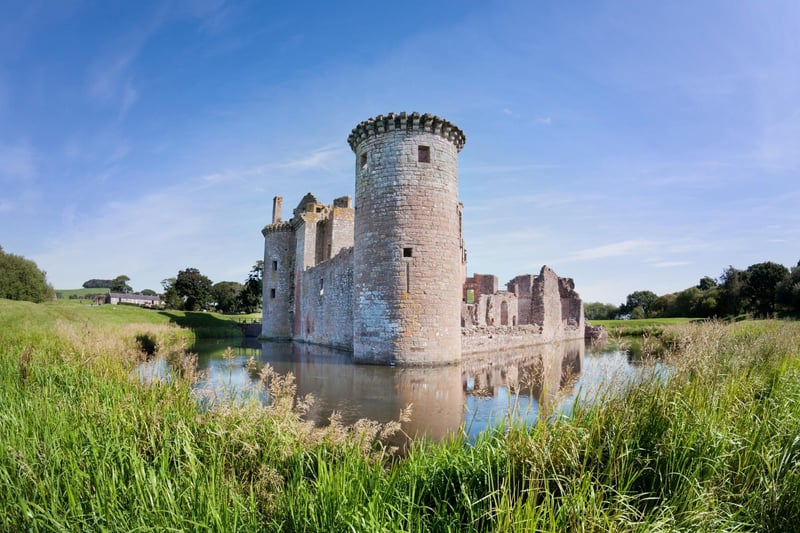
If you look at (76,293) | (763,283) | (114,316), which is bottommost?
(114,316)

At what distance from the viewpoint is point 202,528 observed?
2.99 m

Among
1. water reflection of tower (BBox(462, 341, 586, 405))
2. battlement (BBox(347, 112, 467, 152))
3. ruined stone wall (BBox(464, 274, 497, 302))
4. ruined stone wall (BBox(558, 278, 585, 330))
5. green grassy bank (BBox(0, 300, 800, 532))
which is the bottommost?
water reflection of tower (BBox(462, 341, 586, 405))

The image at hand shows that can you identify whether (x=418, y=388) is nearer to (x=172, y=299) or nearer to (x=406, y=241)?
(x=406, y=241)

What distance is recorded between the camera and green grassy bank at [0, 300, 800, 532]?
3.01 meters

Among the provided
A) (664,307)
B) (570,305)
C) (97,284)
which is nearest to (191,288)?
(570,305)

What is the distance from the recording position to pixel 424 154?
15469 millimetres

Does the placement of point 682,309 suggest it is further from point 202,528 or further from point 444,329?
point 202,528

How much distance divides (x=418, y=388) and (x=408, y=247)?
566cm

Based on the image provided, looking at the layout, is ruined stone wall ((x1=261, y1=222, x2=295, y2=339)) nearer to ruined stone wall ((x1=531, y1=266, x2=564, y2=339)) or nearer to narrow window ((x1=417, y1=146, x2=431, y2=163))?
ruined stone wall ((x1=531, y1=266, x2=564, y2=339))

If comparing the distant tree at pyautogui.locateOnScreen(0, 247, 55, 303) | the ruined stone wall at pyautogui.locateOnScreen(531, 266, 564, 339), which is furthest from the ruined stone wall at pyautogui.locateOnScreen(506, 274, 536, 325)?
the distant tree at pyautogui.locateOnScreen(0, 247, 55, 303)

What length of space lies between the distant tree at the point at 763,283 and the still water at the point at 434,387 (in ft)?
142

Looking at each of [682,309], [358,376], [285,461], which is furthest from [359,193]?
[682,309]

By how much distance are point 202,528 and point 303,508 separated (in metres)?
0.67

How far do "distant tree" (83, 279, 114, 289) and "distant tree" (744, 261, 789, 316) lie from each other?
5266 inches
